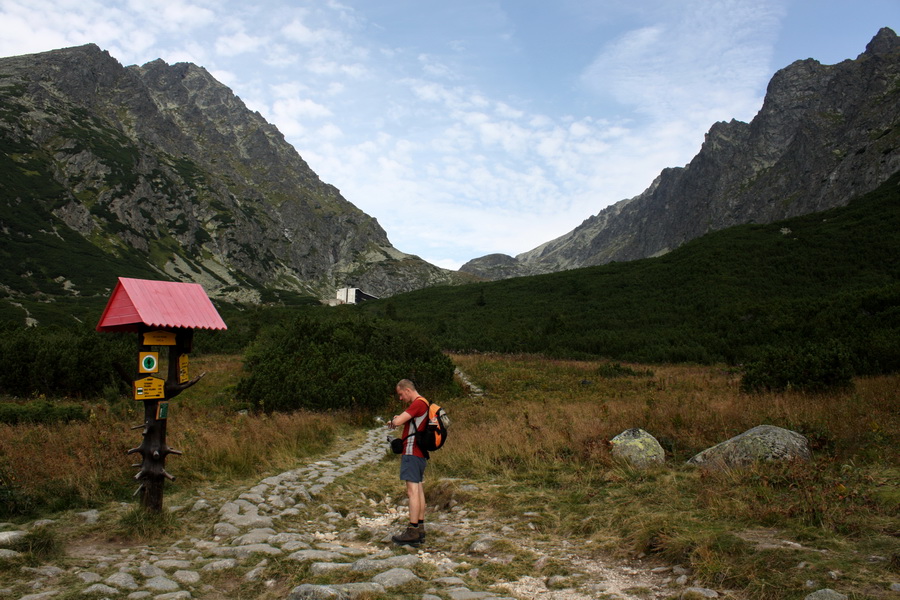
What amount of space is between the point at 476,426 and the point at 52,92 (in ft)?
600

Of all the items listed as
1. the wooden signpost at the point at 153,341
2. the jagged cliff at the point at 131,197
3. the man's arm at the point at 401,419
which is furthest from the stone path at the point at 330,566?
the jagged cliff at the point at 131,197

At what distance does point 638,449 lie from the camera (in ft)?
25.6

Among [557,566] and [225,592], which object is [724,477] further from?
[225,592]

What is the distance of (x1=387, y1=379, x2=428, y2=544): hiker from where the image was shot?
5688mm

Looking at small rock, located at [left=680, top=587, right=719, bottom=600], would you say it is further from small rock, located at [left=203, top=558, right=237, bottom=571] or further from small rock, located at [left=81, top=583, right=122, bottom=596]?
small rock, located at [left=81, top=583, right=122, bottom=596]

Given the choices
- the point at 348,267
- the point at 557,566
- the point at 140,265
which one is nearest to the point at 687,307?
the point at 557,566

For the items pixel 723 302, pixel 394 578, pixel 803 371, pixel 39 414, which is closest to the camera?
pixel 394 578

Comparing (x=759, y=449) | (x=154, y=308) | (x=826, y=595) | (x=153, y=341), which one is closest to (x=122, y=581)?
(x=153, y=341)

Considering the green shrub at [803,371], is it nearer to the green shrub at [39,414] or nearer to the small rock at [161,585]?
the small rock at [161,585]

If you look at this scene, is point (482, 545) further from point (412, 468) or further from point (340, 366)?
point (340, 366)

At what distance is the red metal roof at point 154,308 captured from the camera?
19.2 ft

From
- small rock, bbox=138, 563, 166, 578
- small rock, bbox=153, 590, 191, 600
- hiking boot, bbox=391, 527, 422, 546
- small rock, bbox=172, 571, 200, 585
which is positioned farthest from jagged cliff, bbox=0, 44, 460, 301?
hiking boot, bbox=391, 527, 422, 546

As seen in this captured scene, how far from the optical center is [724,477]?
6.21 m

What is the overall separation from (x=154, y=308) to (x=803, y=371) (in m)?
14.8
